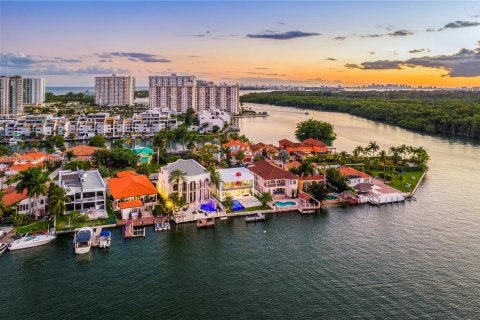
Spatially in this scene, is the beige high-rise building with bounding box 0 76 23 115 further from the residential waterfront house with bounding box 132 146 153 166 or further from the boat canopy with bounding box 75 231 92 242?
the boat canopy with bounding box 75 231 92 242

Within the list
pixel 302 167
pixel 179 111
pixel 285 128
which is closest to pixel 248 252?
pixel 302 167

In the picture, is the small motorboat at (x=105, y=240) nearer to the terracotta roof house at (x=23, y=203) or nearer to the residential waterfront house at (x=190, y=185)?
the terracotta roof house at (x=23, y=203)

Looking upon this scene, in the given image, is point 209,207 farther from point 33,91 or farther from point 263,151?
point 33,91

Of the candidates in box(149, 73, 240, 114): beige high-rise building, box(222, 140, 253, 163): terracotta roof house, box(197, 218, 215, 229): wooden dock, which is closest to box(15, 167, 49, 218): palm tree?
box(197, 218, 215, 229): wooden dock

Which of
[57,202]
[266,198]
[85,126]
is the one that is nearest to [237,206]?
[266,198]

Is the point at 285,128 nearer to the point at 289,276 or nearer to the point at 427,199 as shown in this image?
the point at 427,199

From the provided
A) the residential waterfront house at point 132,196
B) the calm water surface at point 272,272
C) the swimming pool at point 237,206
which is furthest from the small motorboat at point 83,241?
the swimming pool at point 237,206

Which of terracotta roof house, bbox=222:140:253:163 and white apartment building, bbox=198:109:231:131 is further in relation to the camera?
white apartment building, bbox=198:109:231:131
